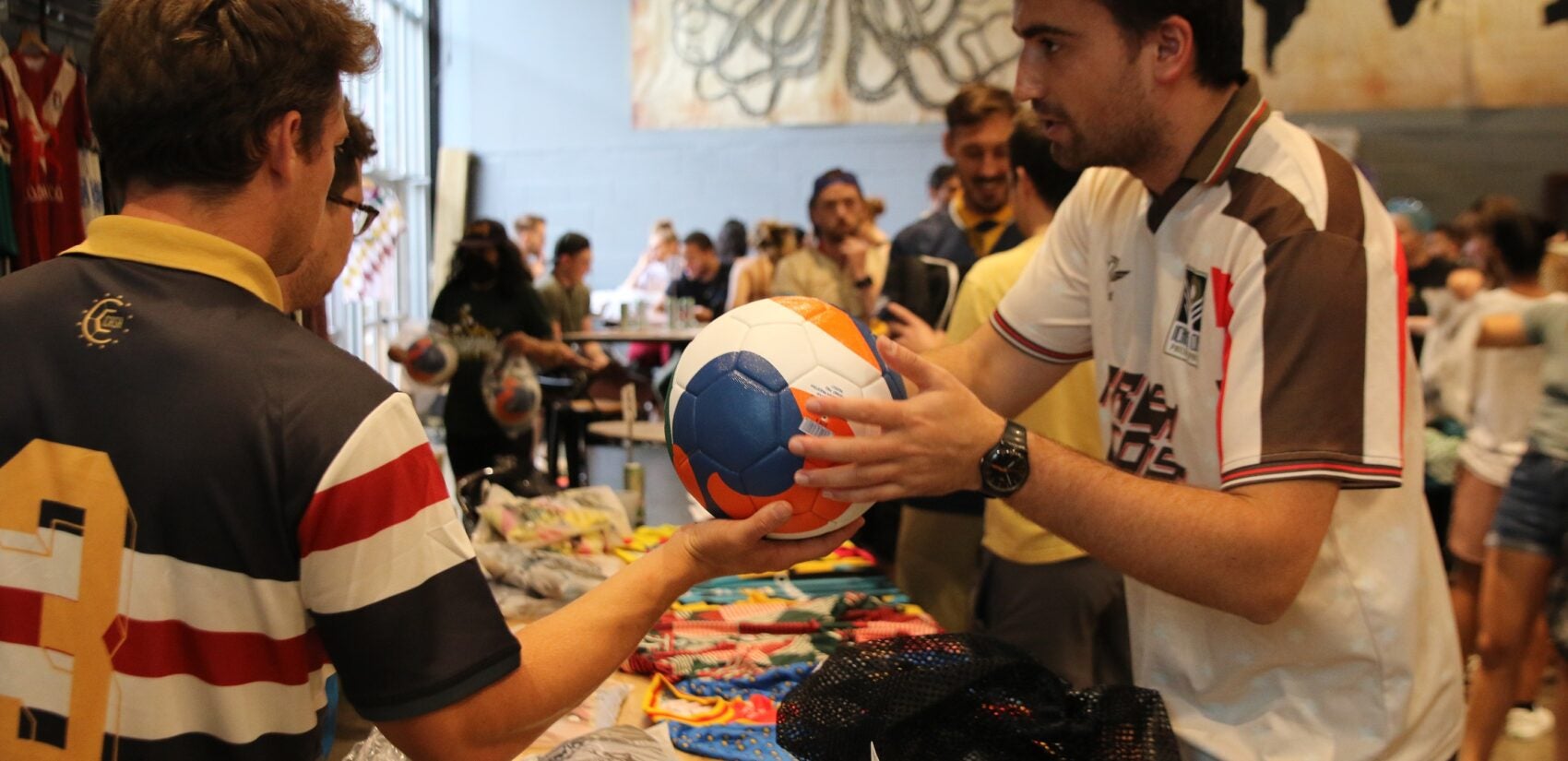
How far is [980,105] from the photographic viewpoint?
13.7 feet

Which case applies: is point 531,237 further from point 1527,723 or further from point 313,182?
point 313,182

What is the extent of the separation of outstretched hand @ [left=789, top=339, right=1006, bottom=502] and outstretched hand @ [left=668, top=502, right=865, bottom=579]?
0.07 meters

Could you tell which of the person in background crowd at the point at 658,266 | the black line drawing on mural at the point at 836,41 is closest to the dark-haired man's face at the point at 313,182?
the person in background crowd at the point at 658,266

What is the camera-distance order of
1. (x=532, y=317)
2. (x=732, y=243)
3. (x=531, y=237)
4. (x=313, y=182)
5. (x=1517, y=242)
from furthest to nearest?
1. (x=531, y=237)
2. (x=732, y=243)
3. (x=532, y=317)
4. (x=1517, y=242)
5. (x=313, y=182)

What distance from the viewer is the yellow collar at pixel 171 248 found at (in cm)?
119

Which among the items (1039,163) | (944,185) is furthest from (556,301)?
(1039,163)

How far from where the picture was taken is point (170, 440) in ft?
3.64

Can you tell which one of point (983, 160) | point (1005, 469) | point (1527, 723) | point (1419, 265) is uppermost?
point (983, 160)

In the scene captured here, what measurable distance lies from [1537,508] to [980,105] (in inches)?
91.8

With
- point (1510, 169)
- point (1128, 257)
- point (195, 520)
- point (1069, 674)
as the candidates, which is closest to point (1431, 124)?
point (1510, 169)

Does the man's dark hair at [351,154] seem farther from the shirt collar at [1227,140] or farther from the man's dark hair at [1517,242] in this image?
the man's dark hair at [1517,242]

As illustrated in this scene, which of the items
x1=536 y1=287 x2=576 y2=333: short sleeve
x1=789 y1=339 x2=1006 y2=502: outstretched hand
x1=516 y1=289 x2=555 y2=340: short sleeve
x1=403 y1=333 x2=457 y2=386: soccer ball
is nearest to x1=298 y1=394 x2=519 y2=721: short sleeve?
x1=789 y1=339 x2=1006 y2=502: outstretched hand

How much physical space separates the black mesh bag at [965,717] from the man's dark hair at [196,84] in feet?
3.44

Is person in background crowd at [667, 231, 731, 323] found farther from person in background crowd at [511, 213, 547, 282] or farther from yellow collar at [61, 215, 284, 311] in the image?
yellow collar at [61, 215, 284, 311]
